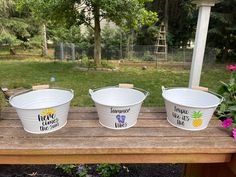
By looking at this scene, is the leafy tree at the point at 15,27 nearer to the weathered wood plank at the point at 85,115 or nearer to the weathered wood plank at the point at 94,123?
the weathered wood plank at the point at 85,115

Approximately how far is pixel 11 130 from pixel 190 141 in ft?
2.95

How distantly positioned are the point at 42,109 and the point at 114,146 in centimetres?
37

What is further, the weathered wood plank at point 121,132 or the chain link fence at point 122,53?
the chain link fence at point 122,53

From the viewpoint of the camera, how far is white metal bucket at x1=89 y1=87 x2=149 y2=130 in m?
1.08

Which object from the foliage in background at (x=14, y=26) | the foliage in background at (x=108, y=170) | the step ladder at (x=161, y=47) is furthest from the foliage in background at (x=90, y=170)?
the foliage in background at (x=14, y=26)

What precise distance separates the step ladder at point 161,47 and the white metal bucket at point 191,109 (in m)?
5.70

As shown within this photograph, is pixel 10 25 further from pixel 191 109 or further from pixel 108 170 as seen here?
pixel 191 109

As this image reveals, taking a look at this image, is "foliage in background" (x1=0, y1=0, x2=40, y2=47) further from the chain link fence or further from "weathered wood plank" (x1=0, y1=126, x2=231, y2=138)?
"weathered wood plank" (x1=0, y1=126, x2=231, y2=138)

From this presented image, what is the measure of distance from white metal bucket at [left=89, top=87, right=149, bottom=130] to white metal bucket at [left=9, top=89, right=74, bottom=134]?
18cm

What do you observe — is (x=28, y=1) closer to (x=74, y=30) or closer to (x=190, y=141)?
(x=74, y=30)

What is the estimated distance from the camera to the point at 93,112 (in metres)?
1.40

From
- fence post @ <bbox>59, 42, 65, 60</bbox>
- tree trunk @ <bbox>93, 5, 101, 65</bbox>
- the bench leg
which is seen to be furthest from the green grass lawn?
fence post @ <bbox>59, 42, 65, 60</bbox>

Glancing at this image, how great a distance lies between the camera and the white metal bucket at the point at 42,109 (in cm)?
102

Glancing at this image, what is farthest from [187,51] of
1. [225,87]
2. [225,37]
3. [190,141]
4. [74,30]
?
[190,141]
